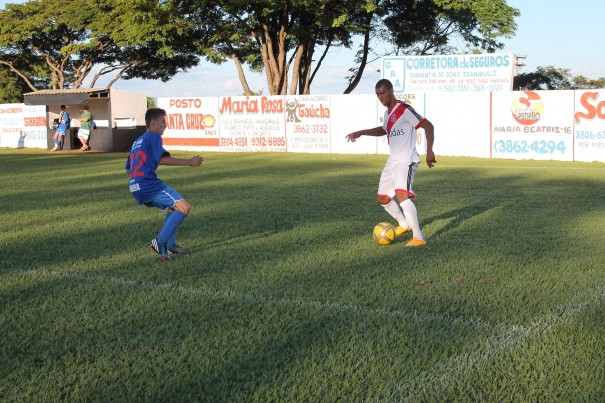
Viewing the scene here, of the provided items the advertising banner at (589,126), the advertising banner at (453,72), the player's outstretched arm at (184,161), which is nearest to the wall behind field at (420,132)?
the advertising banner at (589,126)

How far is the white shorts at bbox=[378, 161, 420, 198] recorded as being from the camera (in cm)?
773

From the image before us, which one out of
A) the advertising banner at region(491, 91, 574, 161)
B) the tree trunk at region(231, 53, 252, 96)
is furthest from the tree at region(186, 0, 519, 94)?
the advertising banner at region(491, 91, 574, 161)

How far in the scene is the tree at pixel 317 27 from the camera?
37.9m

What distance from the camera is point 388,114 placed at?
25.7 feet

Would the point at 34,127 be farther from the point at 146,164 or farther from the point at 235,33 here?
the point at 146,164

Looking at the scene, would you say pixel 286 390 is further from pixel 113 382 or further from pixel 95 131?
pixel 95 131

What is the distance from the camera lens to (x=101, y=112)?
3425 cm

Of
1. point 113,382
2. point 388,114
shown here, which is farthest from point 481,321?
point 388,114

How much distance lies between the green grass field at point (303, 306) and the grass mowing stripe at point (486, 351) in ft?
0.04

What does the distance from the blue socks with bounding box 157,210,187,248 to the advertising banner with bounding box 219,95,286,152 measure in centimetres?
2101

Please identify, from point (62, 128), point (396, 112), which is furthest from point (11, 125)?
point (396, 112)

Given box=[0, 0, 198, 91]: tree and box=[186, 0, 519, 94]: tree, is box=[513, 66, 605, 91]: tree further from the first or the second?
box=[0, 0, 198, 91]: tree

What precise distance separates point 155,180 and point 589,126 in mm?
18018

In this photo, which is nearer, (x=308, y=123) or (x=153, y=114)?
(x=153, y=114)
